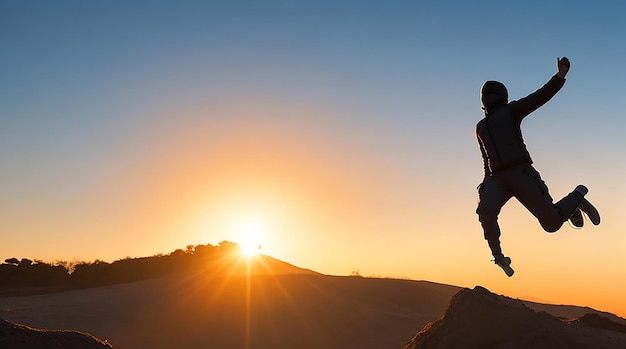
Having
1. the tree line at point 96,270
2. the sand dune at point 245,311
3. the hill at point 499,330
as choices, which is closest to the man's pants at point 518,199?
the hill at point 499,330

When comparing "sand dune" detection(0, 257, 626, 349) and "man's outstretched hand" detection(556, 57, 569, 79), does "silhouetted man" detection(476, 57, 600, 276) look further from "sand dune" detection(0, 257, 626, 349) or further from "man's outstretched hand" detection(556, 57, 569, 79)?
"sand dune" detection(0, 257, 626, 349)

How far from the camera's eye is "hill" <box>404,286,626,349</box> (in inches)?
223

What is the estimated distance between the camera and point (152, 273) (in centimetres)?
3222

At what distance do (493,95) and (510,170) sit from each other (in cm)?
90

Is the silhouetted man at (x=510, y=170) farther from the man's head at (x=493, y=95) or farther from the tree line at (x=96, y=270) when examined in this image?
the tree line at (x=96, y=270)

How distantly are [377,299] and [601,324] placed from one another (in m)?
13.7

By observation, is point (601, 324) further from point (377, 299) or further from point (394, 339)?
point (377, 299)

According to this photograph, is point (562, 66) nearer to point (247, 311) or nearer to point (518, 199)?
point (518, 199)

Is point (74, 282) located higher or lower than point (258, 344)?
higher

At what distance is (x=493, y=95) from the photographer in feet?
21.3

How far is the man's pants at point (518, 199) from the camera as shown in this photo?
6.12m

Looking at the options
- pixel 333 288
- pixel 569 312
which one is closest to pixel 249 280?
pixel 333 288

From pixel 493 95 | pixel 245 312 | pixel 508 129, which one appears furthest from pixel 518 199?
pixel 245 312

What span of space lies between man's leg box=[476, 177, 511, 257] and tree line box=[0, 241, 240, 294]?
86.4 ft
